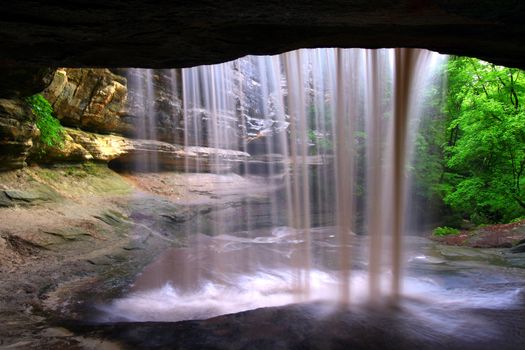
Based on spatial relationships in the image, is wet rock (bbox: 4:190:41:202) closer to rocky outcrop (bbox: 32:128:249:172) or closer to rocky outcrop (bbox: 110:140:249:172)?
rocky outcrop (bbox: 32:128:249:172)

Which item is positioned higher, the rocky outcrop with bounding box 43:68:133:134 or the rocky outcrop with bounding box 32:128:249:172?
the rocky outcrop with bounding box 43:68:133:134

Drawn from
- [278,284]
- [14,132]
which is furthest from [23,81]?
[278,284]

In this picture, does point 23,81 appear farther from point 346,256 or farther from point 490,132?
point 490,132

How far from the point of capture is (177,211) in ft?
47.1

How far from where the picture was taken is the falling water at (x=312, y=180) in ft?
21.3

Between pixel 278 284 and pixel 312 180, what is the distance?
597 inches

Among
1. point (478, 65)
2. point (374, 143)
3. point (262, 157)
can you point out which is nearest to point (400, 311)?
point (374, 143)

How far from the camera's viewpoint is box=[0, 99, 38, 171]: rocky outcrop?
8938 mm

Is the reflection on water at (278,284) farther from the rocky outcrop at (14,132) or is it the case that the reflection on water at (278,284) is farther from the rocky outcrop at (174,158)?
the rocky outcrop at (174,158)

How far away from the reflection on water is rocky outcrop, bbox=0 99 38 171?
16.2 feet

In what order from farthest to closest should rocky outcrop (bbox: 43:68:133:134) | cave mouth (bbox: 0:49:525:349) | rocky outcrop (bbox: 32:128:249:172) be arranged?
1. rocky outcrop (bbox: 32:128:249:172)
2. rocky outcrop (bbox: 43:68:133:134)
3. cave mouth (bbox: 0:49:525:349)

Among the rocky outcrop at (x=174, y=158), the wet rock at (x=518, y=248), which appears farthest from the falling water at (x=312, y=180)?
the wet rock at (x=518, y=248)

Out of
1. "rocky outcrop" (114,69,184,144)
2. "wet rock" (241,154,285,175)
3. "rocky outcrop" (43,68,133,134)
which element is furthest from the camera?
"wet rock" (241,154,285,175)

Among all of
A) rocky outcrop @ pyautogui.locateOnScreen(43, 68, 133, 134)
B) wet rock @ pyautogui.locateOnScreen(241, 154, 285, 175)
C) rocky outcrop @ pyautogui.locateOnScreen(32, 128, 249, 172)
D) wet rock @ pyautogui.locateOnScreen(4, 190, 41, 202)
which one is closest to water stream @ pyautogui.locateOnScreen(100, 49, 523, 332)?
wet rock @ pyautogui.locateOnScreen(4, 190, 41, 202)
